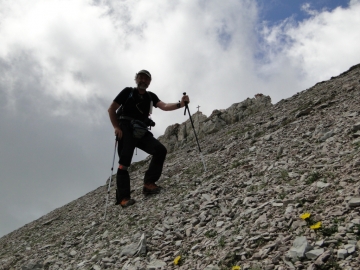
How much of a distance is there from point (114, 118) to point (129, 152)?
144 centimetres

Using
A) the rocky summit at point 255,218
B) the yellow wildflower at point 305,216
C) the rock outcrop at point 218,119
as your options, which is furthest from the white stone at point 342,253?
the rock outcrop at point 218,119

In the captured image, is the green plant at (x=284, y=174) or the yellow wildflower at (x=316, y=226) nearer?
the yellow wildflower at (x=316, y=226)

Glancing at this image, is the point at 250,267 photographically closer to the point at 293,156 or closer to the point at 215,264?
the point at 215,264

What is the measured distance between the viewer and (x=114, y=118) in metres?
12.1

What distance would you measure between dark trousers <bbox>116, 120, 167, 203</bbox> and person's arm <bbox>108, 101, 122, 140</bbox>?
0.15m

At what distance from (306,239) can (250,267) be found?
3.27 feet

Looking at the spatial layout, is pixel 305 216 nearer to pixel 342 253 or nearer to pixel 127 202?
pixel 342 253

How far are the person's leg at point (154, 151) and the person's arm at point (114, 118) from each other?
0.88 meters

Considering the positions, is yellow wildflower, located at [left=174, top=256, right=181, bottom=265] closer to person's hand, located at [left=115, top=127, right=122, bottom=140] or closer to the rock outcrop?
person's hand, located at [left=115, top=127, right=122, bottom=140]

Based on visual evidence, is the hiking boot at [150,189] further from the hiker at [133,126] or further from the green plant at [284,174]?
the green plant at [284,174]

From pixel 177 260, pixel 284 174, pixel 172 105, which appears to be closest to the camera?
pixel 177 260

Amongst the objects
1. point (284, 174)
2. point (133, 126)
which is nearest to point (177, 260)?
point (284, 174)

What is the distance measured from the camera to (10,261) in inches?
504

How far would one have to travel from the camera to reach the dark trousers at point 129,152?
1177 cm
